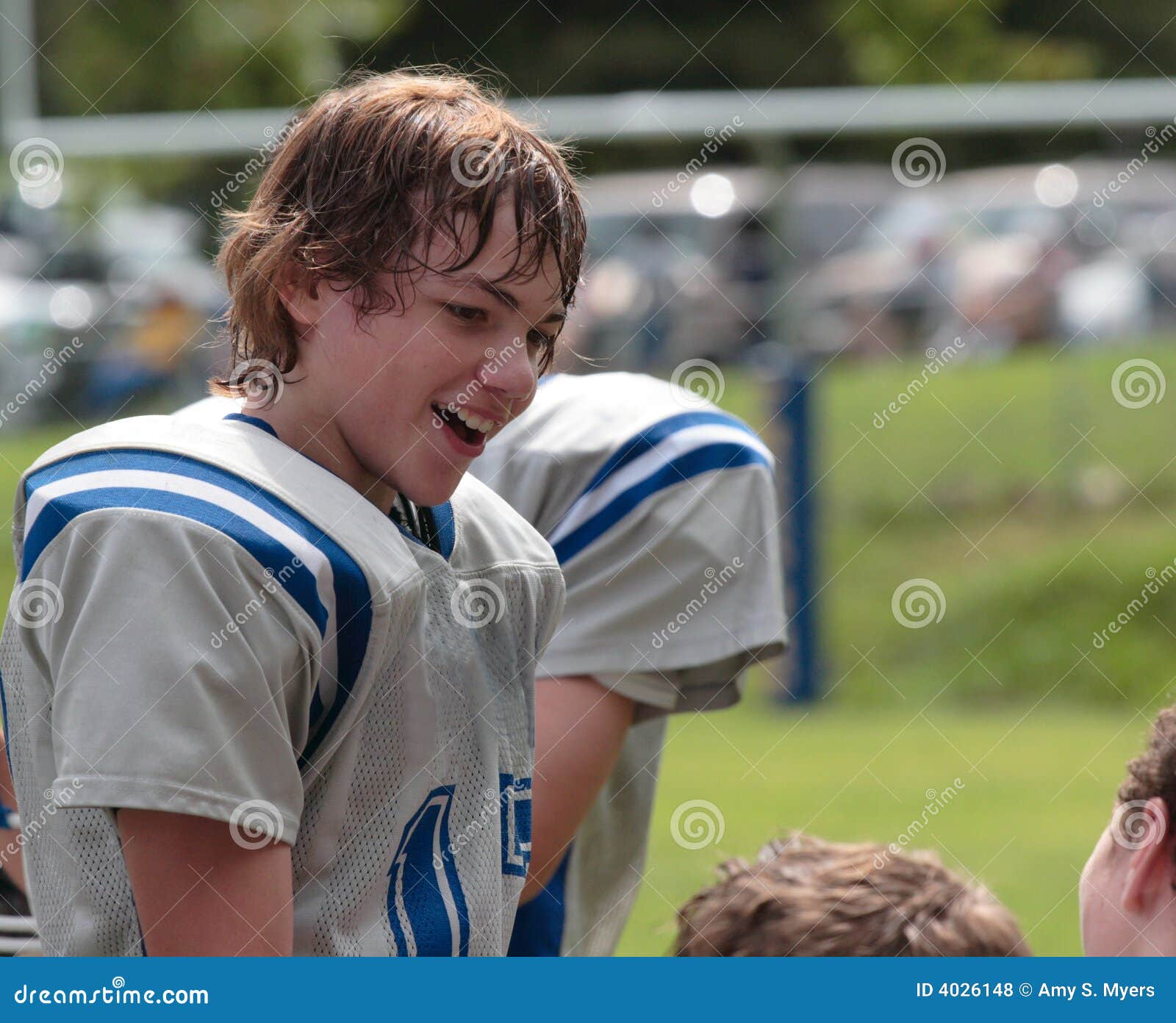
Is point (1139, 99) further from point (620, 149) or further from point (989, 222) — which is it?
point (620, 149)

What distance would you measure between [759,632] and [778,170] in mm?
6650

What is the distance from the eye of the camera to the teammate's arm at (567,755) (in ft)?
6.67

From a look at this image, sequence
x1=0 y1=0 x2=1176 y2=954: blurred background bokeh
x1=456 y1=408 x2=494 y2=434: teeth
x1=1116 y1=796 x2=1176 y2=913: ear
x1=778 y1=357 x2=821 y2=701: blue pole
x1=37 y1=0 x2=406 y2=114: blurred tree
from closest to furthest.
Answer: x1=456 y1=408 x2=494 y2=434: teeth, x1=1116 y1=796 x2=1176 y2=913: ear, x1=0 y1=0 x2=1176 y2=954: blurred background bokeh, x1=778 y1=357 x2=821 y2=701: blue pole, x1=37 y1=0 x2=406 y2=114: blurred tree

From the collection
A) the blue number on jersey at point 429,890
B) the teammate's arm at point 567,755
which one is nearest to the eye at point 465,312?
the blue number on jersey at point 429,890

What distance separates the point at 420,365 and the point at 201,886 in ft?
1.75

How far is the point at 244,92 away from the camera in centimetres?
1453

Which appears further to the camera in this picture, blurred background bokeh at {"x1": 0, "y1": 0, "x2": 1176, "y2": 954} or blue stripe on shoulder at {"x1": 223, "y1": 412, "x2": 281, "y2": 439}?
blurred background bokeh at {"x1": 0, "y1": 0, "x2": 1176, "y2": 954}

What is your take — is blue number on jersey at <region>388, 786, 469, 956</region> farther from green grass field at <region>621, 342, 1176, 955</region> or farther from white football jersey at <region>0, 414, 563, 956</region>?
A: green grass field at <region>621, 342, 1176, 955</region>

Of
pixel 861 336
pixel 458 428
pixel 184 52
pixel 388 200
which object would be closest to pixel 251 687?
pixel 458 428

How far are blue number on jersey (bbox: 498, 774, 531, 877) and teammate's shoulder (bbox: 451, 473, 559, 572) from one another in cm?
23

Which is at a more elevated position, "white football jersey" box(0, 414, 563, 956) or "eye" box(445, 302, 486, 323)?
"eye" box(445, 302, 486, 323)

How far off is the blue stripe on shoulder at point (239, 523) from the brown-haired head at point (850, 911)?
972mm

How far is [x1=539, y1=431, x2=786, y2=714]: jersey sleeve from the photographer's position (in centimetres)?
221

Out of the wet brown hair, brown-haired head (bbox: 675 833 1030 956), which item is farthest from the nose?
brown-haired head (bbox: 675 833 1030 956)
